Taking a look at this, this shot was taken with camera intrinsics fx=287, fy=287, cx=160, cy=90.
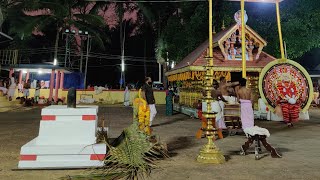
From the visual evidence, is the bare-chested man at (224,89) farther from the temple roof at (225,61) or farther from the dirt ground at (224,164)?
the temple roof at (225,61)

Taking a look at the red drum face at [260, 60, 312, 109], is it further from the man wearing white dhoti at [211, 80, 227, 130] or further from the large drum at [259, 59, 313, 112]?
the man wearing white dhoti at [211, 80, 227, 130]

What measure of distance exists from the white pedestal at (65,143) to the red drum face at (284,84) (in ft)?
24.8

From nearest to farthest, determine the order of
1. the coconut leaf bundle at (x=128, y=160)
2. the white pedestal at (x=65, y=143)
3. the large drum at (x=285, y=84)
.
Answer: the coconut leaf bundle at (x=128, y=160) < the white pedestal at (x=65, y=143) < the large drum at (x=285, y=84)

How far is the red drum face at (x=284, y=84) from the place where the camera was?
443 inches

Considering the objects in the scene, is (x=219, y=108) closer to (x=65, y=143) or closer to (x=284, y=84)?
(x=284, y=84)

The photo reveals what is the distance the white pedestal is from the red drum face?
7554mm

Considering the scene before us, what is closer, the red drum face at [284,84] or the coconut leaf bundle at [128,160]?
the coconut leaf bundle at [128,160]

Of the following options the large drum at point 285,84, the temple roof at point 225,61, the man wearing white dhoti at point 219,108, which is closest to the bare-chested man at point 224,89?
the man wearing white dhoti at point 219,108

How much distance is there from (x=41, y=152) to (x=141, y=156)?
193 cm

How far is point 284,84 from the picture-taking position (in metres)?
11.6

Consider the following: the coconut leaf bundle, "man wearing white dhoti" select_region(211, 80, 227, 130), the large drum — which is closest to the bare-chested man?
"man wearing white dhoti" select_region(211, 80, 227, 130)

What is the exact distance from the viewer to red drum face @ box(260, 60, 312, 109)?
11258 millimetres

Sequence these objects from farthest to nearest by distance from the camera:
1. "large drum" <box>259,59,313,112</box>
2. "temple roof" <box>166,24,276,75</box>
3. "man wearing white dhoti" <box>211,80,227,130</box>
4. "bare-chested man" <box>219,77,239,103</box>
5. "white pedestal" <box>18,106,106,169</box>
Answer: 1. "temple roof" <box>166,24,276,75</box>
2. "large drum" <box>259,59,313,112</box>
3. "bare-chested man" <box>219,77,239,103</box>
4. "man wearing white dhoti" <box>211,80,227,130</box>
5. "white pedestal" <box>18,106,106,169</box>

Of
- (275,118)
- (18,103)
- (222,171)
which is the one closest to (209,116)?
(222,171)
